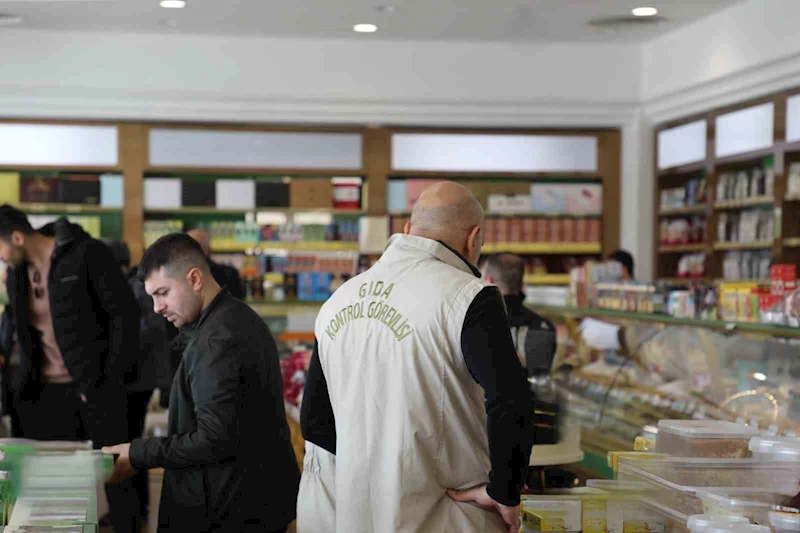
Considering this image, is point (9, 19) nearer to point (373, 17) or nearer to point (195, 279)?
point (373, 17)

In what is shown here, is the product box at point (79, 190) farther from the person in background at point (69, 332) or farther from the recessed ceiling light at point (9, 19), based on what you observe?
the person in background at point (69, 332)

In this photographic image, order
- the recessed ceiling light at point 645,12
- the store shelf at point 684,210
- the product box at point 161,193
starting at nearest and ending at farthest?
1. the recessed ceiling light at point 645,12
2. the store shelf at point 684,210
3. the product box at point 161,193

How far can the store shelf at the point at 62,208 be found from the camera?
9203 millimetres

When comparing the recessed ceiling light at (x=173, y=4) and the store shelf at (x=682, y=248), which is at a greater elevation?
the recessed ceiling light at (x=173, y=4)

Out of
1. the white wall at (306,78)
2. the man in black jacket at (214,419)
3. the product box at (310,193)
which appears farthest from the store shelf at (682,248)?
the man in black jacket at (214,419)

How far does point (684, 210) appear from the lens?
9.02m

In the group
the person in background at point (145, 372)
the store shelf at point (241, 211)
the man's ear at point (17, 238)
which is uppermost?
the store shelf at point (241, 211)

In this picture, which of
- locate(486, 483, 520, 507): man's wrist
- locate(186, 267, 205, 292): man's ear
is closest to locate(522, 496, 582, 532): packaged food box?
locate(486, 483, 520, 507): man's wrist

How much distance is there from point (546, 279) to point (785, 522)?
744 cm

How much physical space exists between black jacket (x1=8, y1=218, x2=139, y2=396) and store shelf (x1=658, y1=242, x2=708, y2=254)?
5078 mm

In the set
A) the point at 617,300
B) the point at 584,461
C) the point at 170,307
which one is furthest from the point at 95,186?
the point at 170,307

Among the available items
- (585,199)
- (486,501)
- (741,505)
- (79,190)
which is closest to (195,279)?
(486,501)

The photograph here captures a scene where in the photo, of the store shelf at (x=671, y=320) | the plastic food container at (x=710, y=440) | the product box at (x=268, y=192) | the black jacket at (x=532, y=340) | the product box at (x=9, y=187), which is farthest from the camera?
the product box at (x=268, y=192)

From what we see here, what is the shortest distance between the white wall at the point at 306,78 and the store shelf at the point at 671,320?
277 cm
